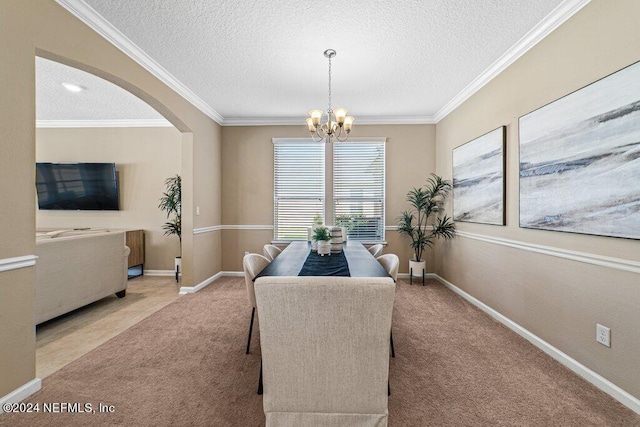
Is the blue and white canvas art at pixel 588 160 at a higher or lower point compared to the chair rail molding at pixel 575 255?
higher

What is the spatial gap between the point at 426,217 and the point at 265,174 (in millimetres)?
2872

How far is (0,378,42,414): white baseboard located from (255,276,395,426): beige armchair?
1.64m

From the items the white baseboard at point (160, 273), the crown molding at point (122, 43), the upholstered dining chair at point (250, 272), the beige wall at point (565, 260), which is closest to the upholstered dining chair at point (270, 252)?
the upholstered dining chair at point (250, 272)

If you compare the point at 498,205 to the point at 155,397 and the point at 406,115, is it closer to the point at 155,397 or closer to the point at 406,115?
the point at 406,115

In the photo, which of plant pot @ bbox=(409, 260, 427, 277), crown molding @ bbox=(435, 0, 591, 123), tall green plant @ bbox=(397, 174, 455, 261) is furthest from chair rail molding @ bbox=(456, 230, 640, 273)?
crown molding @ bbox=(435, 0, 591, 123)

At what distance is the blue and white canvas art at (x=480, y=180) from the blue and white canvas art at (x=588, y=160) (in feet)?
1.37

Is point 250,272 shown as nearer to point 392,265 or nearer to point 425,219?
point 392,265

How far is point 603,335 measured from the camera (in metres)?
1.96

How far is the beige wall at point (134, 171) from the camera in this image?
524cm

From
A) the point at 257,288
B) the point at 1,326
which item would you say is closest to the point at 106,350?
the point at 1,326

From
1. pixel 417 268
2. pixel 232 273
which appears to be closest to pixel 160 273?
pixel 232 273

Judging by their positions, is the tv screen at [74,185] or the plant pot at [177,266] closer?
the plant pot at [177,266]

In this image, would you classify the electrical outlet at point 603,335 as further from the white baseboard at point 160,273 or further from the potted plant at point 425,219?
the white baseboard at point 160,273

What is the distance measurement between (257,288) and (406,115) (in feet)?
14.5
